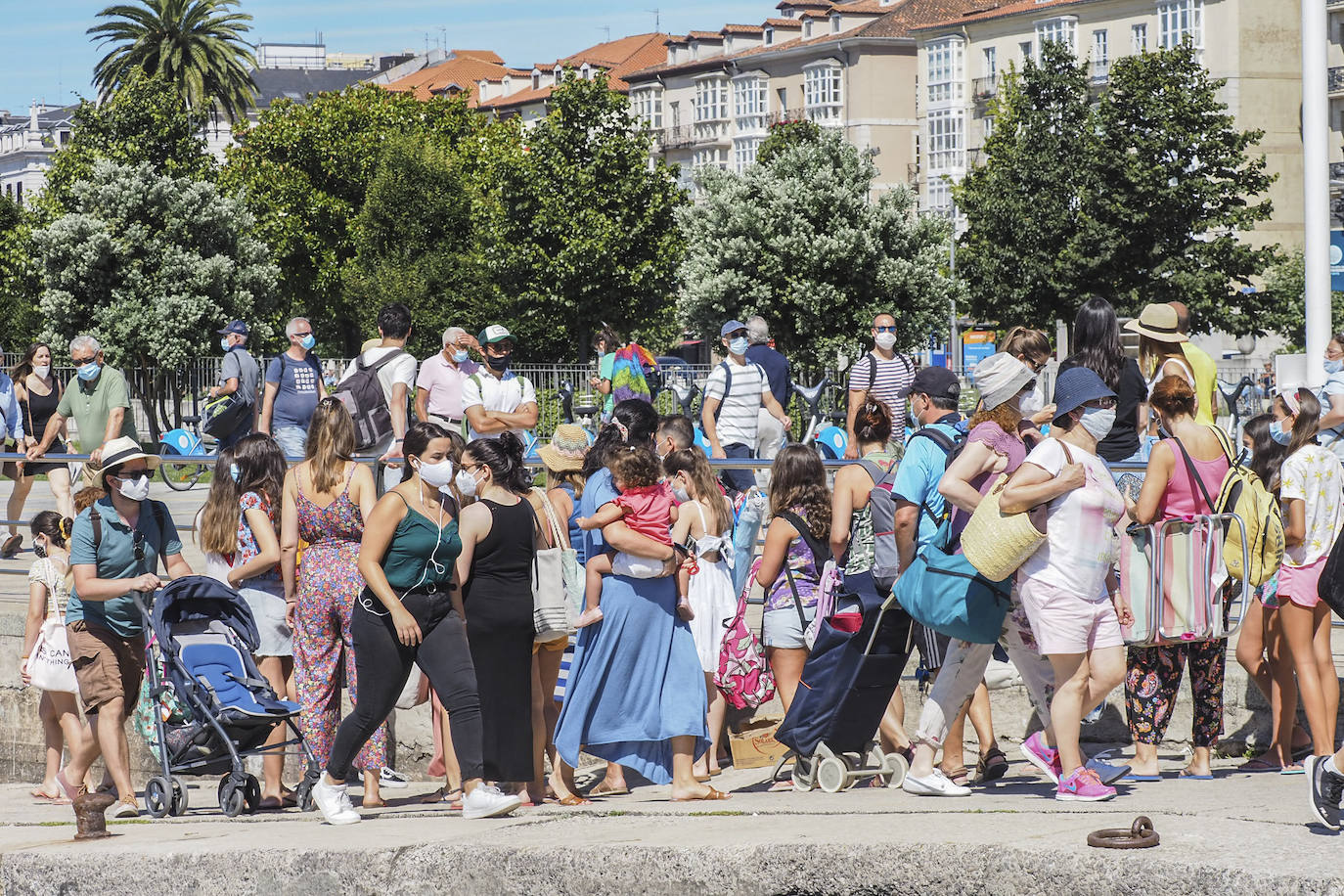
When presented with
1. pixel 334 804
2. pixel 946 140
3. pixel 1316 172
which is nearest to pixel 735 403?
pixel 1316 172

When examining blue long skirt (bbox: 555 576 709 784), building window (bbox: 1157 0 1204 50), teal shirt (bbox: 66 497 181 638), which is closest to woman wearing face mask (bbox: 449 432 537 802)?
blue long skirt (bbox: 555 576 709 784)

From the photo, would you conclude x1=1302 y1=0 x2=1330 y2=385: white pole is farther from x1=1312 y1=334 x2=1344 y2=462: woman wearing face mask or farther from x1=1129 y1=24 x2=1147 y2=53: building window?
x1=1129 y1=24 x2=1147 y2=53: building window

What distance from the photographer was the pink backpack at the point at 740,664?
8.70m

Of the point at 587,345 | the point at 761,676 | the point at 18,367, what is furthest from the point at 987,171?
the point at 761,676

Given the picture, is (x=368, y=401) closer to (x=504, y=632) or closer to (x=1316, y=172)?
(x=504, y=632)

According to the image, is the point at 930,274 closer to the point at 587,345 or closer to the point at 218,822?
the point at 587,345

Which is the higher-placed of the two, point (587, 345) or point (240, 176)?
point (240, 176)

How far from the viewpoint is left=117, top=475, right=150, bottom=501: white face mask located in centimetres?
848

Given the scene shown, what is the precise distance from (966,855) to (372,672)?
2.97 meters

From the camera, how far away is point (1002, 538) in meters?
6.84

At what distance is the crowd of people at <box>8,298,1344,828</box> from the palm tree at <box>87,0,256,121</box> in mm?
57851

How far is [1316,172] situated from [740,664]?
7124mm

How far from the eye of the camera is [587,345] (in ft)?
156

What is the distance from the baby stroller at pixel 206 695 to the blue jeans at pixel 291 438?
4.04 m
